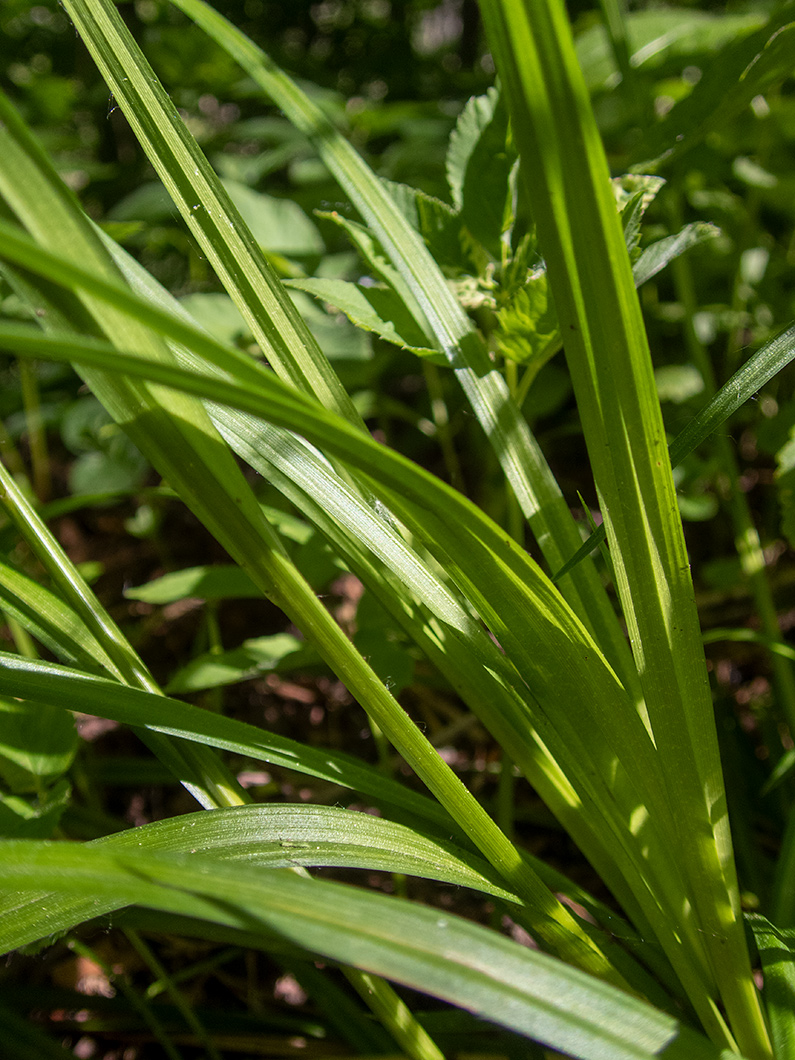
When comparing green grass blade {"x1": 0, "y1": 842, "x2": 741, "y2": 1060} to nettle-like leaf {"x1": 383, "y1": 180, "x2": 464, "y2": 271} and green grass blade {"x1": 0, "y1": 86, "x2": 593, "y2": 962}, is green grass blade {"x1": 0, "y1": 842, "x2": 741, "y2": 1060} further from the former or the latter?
nettle-like leaf {"x1": 383, "y1": 180, "x2": 464, "y2": 271}

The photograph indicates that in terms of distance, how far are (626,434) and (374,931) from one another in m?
0.25

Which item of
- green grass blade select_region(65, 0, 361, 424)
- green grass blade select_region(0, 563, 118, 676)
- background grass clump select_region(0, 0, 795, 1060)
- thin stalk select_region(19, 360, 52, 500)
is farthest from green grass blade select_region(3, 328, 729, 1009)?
thin stalk select_region(19, 360, 52, 500)

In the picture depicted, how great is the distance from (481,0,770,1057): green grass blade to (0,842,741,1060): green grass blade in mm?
138

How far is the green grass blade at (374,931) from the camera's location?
251 mm

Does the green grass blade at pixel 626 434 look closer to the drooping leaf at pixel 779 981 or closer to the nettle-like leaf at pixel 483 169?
the drooping leaf at pixel 779 981

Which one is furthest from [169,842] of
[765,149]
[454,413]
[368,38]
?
[368,38]

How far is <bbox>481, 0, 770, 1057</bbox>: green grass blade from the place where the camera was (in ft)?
0.96

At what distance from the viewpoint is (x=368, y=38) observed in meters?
2.34

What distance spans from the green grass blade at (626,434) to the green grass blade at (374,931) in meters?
0.14

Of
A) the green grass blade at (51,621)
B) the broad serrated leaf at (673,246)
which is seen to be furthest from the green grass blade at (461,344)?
the green grass blade at (51,621)

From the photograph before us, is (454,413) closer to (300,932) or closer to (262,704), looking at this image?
(262,704)

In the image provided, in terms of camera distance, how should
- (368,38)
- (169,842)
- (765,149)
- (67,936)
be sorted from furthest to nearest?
1. (368,38)
2. (765,149)
3. (67,936)
4. (169,842)

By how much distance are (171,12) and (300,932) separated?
249 cm

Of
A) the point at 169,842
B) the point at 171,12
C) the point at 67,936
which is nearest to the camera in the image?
the point at 169,842
